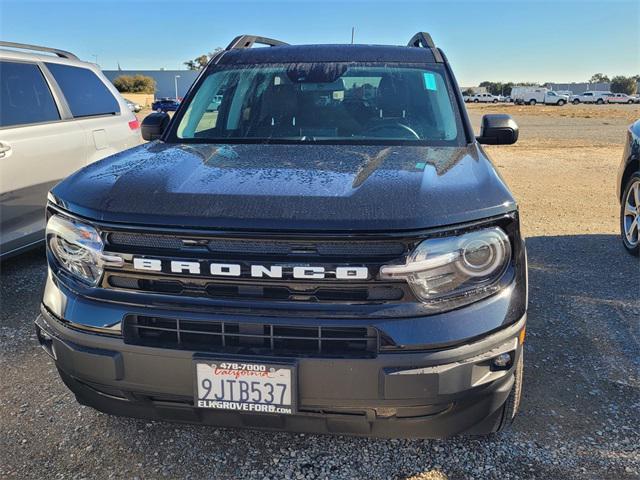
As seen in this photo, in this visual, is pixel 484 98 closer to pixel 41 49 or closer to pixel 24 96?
pixel 41 49

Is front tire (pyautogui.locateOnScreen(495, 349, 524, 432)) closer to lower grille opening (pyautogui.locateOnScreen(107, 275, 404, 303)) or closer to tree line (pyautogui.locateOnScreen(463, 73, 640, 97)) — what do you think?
lower grille opening (pyautogui.locateOnScreen(107, 275, 404, 303))

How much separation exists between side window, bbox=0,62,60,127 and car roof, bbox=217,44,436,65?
1.98 metres

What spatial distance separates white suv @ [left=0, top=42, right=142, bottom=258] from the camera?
169 inches

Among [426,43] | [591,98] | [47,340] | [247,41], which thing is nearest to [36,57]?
[247,41]

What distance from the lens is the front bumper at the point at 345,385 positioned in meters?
1.84

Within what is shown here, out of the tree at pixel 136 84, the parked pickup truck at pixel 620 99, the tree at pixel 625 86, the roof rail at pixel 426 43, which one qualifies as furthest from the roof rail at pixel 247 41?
the tree at pixel 625 86

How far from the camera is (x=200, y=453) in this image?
8.11ft

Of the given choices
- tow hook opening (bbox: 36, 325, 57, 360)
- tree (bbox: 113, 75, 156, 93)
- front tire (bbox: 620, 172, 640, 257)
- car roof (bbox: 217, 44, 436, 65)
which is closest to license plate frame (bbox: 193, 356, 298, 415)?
tow hook opening (bbox: 36, 325, 57, 360)

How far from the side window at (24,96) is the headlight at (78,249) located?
2761 millimetres

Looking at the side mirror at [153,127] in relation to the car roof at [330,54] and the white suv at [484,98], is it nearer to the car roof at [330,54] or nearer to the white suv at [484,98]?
the car roof at [330,54]

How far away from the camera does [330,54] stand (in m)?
3.55

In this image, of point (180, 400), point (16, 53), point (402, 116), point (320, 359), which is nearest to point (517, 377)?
point (320, 359)

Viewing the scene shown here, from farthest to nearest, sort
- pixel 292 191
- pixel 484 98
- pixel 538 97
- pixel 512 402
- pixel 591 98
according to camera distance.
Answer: pixel 484 98 → pixel 591 98 → pixel 538 97 → pixel 512 402 → pixel 292 191

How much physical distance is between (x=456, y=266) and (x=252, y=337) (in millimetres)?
744
